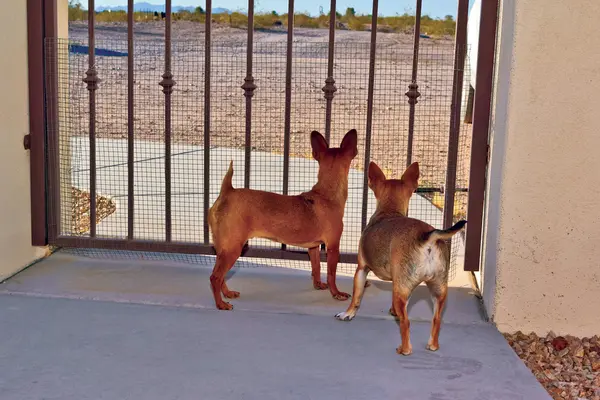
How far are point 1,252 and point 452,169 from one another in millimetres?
2944

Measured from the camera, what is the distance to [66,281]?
4.70 meters

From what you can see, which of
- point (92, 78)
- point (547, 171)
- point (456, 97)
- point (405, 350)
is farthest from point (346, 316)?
point (92, 78)

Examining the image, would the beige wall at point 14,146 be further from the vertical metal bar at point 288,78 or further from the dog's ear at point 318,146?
the dog's ear at point 318,146

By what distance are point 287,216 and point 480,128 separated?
4.33 feet

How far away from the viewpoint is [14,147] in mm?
4781

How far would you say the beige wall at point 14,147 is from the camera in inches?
183

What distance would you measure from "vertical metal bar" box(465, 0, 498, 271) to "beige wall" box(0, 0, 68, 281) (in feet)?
9.65

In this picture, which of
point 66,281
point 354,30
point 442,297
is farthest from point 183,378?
point 354,30

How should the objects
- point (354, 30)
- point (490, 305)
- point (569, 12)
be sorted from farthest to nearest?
point (354, 30), point (490, 305), point (569, 12)

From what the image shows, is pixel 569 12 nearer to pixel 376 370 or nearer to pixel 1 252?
pixel 376 370

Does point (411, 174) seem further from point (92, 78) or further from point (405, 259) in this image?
point (92, 78)

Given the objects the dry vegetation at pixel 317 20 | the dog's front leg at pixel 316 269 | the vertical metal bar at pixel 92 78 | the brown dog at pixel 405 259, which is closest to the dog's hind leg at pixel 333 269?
the dog's front leg at pixel 316 269

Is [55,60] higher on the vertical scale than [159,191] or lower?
higher

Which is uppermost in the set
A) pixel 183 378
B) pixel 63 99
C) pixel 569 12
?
pixel 569 12
